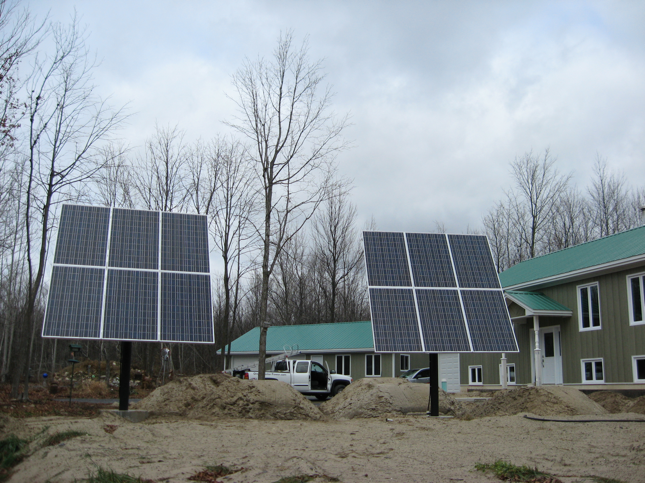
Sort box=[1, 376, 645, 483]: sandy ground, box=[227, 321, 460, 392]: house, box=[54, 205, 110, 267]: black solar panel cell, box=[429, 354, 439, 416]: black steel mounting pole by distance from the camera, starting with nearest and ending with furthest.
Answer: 1. box=[1, 376, 645, 483]: sandy ground
2. box=[54, 205, 110, 267]: black solar panel cell
3. box=[429, 354, 439, 416]: black steel mounting pole
4. box=[227, 321, 460, 392]: house

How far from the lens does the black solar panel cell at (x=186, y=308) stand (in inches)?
498

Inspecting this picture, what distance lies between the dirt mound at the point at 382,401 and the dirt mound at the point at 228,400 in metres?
1.47

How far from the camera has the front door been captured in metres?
23.4

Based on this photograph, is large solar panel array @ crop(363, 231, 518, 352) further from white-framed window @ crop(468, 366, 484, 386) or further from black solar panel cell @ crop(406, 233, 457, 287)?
white-framed window @ crop(468, 366, 484, 386)

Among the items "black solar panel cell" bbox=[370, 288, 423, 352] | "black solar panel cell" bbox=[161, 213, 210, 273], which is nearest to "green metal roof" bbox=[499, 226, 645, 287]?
"black solar panel cell" bbox=[370, 288, 423, 352]

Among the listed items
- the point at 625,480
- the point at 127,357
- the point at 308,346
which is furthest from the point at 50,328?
the point at 308,346

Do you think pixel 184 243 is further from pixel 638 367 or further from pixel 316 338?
pixel 316 338

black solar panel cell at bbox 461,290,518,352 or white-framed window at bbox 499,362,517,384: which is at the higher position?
black solar panel cell at bbox 461,290,518,352

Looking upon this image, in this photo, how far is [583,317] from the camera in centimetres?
2236

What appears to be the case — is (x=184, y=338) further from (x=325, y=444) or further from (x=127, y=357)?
(x=325, y=444)

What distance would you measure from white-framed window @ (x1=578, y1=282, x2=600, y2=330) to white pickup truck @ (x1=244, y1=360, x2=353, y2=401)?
1099 centimetres

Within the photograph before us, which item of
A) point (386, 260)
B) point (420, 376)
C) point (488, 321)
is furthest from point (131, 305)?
point (420, 376)

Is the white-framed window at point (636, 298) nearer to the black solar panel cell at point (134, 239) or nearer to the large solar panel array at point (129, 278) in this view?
the large solar panel array at point (129, 278)

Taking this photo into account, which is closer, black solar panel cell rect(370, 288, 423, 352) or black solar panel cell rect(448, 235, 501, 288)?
black solar panel cell rect(370, 288, 423, 352)
